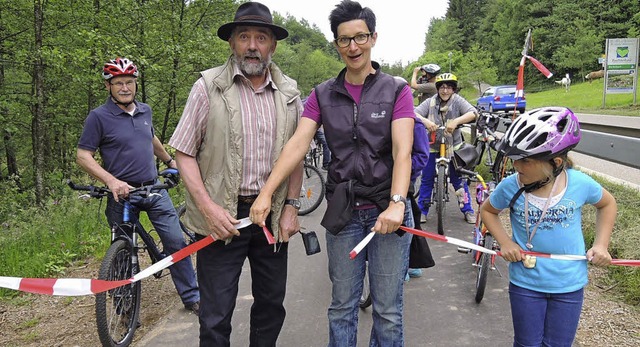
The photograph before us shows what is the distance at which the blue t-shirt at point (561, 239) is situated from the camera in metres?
2.40

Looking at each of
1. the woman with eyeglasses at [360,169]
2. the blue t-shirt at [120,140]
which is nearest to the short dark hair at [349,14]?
the woman with eyeglasses at [360,169]

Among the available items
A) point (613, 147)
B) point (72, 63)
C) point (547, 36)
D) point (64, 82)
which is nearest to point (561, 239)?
point (613, 147)

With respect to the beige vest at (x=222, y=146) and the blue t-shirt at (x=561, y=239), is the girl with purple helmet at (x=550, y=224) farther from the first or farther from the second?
the beige vest at (x=222, y=146)

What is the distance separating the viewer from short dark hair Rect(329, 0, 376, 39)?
2525mm

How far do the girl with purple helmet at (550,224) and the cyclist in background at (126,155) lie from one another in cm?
258

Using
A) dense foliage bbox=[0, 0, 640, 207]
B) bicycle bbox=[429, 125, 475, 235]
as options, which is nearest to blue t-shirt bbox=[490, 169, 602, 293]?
bicycle bbox=[429, 125, 475, 235]

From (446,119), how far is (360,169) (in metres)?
4.33

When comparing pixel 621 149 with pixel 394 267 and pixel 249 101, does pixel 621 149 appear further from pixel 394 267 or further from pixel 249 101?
pixel 249 101

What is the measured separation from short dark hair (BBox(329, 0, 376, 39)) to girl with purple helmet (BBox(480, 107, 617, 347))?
99 centimetres

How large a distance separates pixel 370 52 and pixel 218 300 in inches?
66.8

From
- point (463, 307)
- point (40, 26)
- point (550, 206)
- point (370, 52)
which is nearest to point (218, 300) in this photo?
point (370, 52)

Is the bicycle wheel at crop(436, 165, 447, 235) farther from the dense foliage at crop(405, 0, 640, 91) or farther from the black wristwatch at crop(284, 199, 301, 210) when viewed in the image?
the dense foliage at crop(405, 0, 640, 91)

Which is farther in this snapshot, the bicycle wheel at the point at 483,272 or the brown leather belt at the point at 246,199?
the bicycle wheel at the point at 483,272

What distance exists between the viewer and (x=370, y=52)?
2621 millimetres
